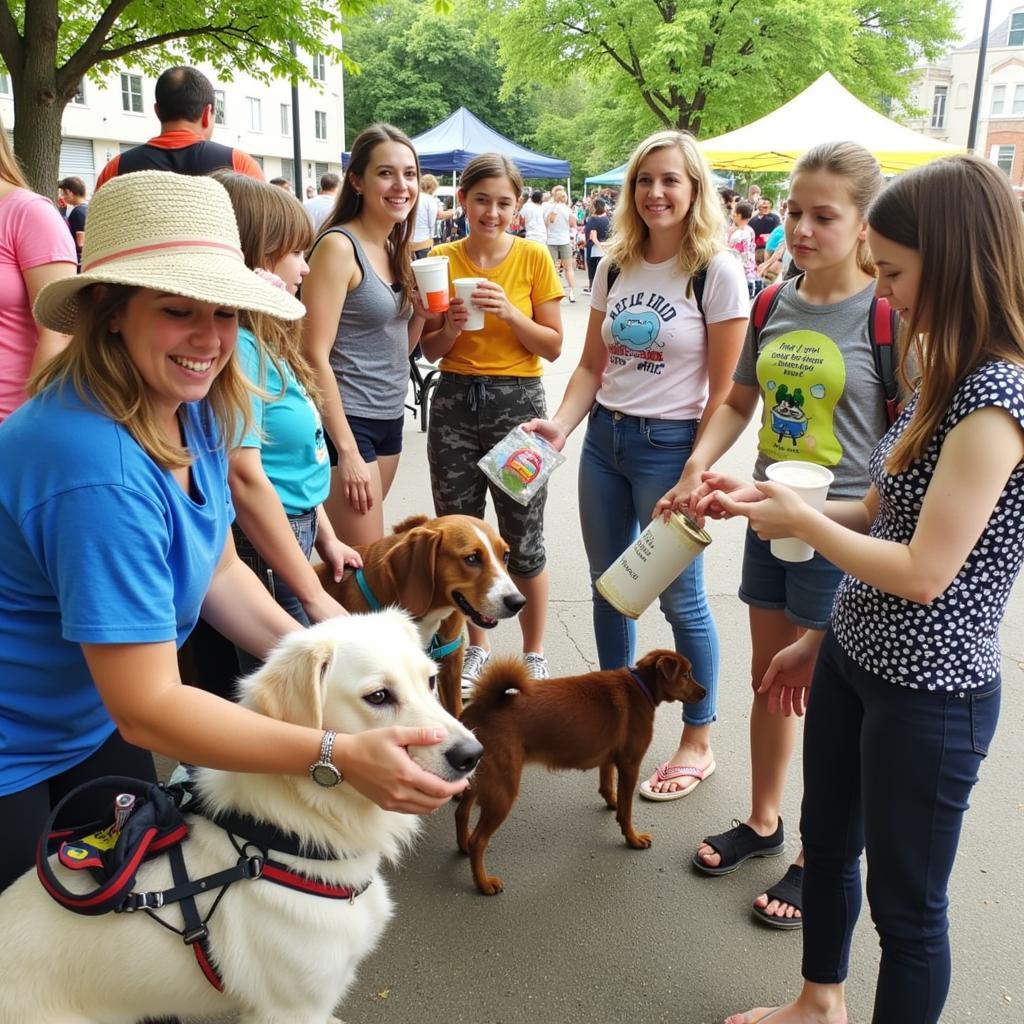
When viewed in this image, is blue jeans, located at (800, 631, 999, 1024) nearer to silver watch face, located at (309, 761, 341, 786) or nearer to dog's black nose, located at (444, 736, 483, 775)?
dog's black nose, located at (444, 736, 483, 775)

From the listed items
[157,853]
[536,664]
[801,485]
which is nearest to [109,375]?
[157,853]

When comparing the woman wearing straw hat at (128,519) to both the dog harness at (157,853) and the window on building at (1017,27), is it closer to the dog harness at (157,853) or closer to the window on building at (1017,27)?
the dog harness at (157,853)

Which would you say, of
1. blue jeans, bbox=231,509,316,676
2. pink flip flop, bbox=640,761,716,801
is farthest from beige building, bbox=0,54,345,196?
pink flip flop, bbox=640,761,716,801

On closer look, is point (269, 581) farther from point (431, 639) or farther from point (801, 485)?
point (801, 485)

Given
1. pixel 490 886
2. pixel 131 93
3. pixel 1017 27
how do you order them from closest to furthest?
1. pixel 490 886
2. pixel 131 93
3. pixel 1017 27

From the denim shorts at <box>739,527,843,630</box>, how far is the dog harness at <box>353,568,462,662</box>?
125 cm

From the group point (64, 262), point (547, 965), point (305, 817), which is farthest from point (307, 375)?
point (547, 965)

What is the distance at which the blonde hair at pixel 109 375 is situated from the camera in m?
1.56

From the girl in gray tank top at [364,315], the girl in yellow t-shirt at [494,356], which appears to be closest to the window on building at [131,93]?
the girl in gray tank top at [364,315]

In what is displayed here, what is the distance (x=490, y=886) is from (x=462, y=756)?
1586 mm

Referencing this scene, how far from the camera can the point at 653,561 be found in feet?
8.81

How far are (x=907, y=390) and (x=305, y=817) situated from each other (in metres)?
2.04

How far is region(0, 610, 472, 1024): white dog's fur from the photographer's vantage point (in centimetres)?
162

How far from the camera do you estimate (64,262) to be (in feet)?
9.25
